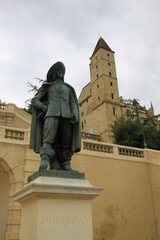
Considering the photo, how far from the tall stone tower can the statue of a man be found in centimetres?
3668

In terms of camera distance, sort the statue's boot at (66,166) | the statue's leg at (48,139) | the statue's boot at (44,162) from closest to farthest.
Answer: the statue's boot at (44,162) → the statue's leg at (48,139) → the statue's boot at (66,166)

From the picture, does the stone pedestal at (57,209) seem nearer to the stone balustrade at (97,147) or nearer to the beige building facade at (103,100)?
the stone balustrade at (97,147)

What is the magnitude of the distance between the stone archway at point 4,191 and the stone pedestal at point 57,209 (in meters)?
7.81

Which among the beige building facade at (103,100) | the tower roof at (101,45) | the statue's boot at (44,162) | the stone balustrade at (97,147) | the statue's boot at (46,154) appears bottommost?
the statue's boot at (44,162)

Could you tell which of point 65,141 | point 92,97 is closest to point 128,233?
point 65,141

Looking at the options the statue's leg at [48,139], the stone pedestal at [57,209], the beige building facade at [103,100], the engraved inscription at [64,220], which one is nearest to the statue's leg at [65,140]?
the statue's leg at [48,139]

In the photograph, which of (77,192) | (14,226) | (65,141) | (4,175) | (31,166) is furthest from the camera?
(4,175)

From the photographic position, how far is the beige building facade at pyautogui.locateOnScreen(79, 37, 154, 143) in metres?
43.9

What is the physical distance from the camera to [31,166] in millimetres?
11805

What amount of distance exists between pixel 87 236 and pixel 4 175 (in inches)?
389

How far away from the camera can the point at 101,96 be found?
45.8m

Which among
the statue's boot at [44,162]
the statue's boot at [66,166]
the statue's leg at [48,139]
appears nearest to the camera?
the statue's boot at [44,162]

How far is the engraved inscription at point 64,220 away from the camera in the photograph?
3.55m

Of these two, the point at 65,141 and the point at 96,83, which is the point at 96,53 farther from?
the point at 65,141
